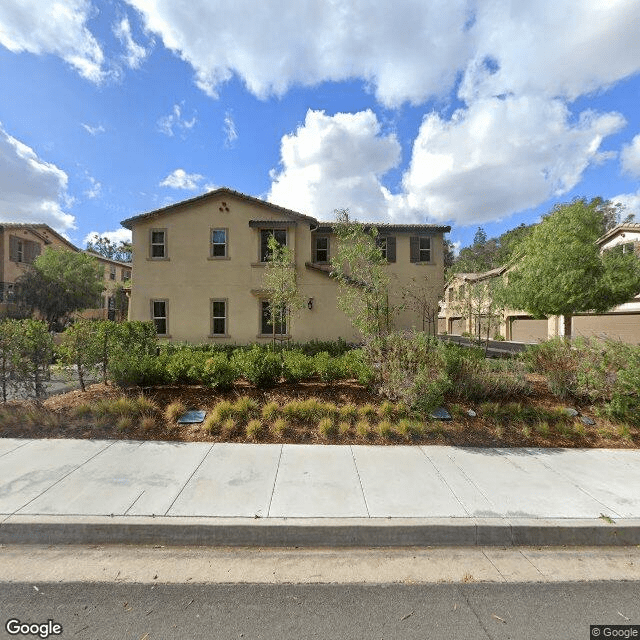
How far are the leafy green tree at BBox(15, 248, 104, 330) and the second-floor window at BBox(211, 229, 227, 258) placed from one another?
44.3 feet

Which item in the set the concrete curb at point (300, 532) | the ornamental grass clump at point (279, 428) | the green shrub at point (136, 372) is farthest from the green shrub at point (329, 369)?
the concrete curb at point (300, 532)

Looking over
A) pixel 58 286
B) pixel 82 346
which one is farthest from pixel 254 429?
pixel 58 286

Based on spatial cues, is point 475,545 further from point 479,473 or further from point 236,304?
point 236,304

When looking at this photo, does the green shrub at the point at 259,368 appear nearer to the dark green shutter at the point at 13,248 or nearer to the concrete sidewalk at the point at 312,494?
the concrete sidewalk at the point at 312,494

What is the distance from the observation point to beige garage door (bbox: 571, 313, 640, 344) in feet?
64.2

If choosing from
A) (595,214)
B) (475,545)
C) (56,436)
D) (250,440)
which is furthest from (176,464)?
(595,214)

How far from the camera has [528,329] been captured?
28.7 metres

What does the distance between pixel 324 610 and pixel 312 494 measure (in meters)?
1.36

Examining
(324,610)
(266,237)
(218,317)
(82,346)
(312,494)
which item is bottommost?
(324,610)

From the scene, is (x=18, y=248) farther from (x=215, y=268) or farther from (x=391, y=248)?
(x=391, y=248)

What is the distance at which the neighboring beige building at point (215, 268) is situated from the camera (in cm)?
1477

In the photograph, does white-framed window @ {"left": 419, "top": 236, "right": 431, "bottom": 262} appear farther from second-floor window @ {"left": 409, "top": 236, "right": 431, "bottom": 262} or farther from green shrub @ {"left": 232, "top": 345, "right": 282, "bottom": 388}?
green shrub @ {"left": 232, "top": 345, "right": 282, "bottom": 388}

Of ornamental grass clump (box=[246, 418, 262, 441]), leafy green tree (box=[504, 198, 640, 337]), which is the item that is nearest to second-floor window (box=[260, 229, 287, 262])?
leafy green tree (box=[504, 198, 640, 337])

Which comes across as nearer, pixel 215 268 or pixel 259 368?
pixel 259 368
